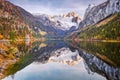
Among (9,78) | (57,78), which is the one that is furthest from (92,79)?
(9,78)

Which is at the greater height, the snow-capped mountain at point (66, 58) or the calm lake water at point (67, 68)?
the calm lake water at point (67, 68)

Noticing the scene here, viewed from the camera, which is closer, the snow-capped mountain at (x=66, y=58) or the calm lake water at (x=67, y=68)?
the calm lake water at (x=67, y=68)

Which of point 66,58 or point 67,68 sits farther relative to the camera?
point 66,58

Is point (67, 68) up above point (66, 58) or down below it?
above

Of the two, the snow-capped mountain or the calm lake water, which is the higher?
the calm lake water

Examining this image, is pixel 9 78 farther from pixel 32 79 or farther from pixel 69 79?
pixel 69 79

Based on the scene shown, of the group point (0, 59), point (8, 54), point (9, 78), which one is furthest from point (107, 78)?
point (8, 54)

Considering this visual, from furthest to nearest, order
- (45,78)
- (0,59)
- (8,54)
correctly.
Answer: (8,54), (0,59), (45,78)

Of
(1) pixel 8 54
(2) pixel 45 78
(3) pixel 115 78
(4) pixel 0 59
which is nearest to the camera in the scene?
(3) pixel 115 78

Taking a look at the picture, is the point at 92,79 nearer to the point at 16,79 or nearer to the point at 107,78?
the point at 107,78

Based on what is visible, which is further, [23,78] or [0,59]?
[0,59]

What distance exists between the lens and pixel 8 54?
78.0m

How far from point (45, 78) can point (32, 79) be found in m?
2.36

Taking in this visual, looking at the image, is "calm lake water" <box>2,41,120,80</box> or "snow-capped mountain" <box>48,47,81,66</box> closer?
"calm lake water" <box>2,41,120,80</box>
